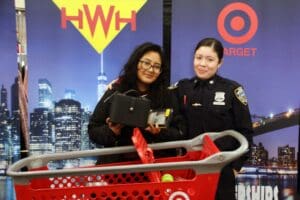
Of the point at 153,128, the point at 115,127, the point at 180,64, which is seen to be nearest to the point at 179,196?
the point at 153,128

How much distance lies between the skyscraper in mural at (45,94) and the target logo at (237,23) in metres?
1.17

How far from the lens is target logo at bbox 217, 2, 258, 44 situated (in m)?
2.70

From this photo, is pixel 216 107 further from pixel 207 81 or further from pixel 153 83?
pixel 153 83

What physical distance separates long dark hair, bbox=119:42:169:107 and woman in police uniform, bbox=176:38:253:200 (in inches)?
7.3

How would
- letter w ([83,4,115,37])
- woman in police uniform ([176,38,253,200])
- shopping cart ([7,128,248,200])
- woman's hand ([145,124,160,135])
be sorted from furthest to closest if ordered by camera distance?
letter w ([83,4,115,37]) → woman in police uniform ([176,38,253,200]) → woman's hand ([145,124,160,135]) → shopping cart ([7,128,248,200])

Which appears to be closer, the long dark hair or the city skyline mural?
the long dark hair

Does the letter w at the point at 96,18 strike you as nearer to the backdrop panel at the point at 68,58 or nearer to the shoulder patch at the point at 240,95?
the backdrop panel at the point at 68,58

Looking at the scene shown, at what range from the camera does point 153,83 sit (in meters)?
2.02

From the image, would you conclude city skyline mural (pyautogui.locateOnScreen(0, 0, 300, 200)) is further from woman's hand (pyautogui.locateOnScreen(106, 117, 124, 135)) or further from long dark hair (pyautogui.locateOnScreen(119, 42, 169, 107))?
woman's hand (pyautogui.locateOnScreen(106, 117, 124, 135))

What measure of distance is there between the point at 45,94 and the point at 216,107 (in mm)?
1183

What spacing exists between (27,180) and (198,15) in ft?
5.72

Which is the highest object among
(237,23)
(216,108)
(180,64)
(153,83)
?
(237,23)

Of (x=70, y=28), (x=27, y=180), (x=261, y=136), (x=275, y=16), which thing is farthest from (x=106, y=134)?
(x=275, y=16)

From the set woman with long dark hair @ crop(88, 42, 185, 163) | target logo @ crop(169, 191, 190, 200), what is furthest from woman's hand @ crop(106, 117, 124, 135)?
target logo @ crop(169, 191, 190, 200)
